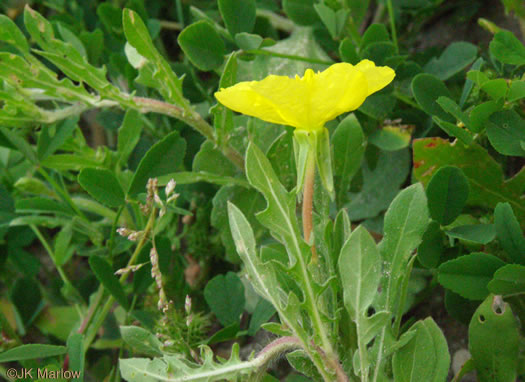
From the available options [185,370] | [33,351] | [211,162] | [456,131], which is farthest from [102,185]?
[456,131]

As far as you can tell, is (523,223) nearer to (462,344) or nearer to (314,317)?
(462,344)

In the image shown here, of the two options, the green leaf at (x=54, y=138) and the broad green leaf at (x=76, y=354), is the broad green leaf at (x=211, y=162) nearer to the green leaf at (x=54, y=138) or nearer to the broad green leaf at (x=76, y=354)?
the green leaf at (x=54, y=138)

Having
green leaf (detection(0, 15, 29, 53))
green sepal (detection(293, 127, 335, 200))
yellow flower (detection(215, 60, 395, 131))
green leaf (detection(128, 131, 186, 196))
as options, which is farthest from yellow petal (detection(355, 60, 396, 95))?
green leaf (detection(0, 15, 29, 53))

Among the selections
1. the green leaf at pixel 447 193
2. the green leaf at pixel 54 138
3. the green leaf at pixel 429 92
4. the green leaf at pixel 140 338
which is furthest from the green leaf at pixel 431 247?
the green leaf at pixel 54 138

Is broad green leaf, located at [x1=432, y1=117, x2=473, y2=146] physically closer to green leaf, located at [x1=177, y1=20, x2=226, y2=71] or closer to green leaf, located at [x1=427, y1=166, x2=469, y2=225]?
green leaf, located at [x1=427, y1=166, x2=469, y2=225]

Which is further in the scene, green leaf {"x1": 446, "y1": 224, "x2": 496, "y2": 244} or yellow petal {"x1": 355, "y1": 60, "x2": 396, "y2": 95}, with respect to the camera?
green leaf {"x1": 446, "y1": 224, "x2": 496, "y2": 244}
